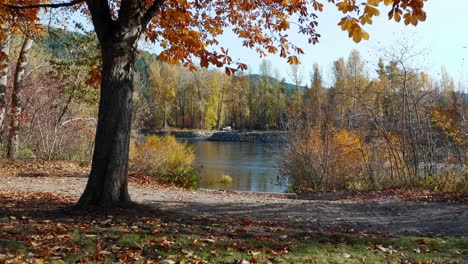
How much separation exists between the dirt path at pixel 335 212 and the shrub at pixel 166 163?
470cm

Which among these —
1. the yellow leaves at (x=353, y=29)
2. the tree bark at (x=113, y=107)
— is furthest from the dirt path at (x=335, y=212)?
the yellow leaves at (x=353, y=29)

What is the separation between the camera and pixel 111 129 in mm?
6004

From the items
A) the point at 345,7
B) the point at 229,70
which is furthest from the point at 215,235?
the point at 345,7

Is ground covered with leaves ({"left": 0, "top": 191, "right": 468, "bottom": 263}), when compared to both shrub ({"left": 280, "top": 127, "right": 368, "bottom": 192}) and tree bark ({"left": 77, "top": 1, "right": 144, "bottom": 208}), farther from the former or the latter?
shrub ({"left": 280, "top": 127, "right": 368, "bottom": 192})

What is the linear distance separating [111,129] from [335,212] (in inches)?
206

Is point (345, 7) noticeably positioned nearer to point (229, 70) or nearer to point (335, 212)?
point (229, 70)

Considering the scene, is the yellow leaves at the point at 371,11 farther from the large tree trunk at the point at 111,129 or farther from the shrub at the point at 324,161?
the shrub at the point at 324,161

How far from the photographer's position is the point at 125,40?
6.12 metres

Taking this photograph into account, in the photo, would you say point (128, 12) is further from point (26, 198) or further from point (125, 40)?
point (26, 198)

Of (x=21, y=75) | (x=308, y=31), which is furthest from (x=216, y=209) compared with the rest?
(x=21, y=75)

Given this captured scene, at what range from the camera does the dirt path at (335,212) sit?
25.2 feet

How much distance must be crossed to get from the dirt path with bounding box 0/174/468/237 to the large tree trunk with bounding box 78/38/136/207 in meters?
2.13

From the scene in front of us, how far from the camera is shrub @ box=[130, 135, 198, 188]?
16.3 meters

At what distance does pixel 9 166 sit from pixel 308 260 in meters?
12.5
